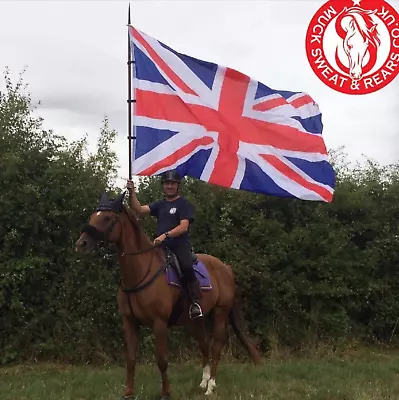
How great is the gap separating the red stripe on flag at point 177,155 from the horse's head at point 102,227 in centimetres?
58

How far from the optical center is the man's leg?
6820 millimetres

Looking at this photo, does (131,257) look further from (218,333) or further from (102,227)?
(218,333)

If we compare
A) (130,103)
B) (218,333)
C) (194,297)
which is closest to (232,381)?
(218,333)

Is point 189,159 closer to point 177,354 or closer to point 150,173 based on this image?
point 150,173

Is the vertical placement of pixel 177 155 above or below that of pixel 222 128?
below

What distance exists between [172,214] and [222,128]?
1.53 m

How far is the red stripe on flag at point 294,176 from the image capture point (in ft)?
24.6

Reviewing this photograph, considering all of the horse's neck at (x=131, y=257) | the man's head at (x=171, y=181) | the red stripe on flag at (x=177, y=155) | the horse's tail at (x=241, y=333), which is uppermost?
the red stripe on flag at (x=177, y=155)

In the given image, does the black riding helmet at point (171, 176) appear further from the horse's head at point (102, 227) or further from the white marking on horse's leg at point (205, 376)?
the white marking on horse's leg at point (205, 376)

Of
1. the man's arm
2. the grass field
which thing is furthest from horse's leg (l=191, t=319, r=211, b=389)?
the man's arm

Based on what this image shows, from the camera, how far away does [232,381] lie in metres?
7.33

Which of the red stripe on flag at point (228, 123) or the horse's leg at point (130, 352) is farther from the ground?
the red stripe on flag at point (228, 123)

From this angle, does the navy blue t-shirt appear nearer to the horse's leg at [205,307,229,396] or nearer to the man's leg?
the man's leg

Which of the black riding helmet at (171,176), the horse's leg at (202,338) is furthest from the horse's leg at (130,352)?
the black riding helmet at (171,176)
